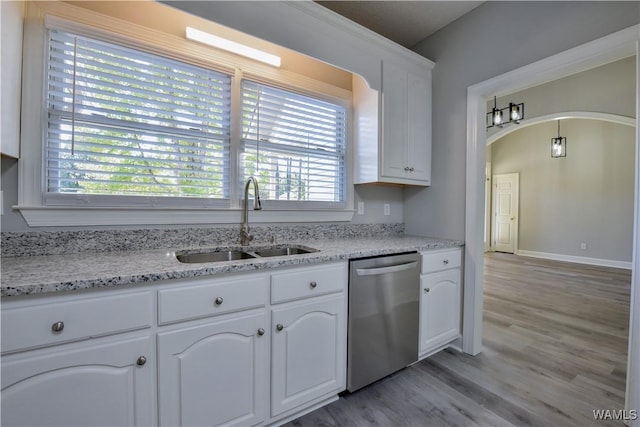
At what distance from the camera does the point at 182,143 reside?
176 cm

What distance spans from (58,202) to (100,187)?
0.19 metres

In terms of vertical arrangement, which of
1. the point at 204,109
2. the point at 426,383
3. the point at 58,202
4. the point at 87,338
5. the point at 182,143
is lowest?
the point at 426,383

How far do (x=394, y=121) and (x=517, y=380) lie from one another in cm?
206

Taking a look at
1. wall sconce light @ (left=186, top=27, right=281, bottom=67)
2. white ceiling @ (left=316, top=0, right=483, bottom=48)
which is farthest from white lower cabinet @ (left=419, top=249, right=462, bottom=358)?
white ceiling @ (left=316, top=0, right=483, bottom=48)

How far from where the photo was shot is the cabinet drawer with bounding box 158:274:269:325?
3.62ft

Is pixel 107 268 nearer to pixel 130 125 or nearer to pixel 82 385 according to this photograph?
pixel 82 385

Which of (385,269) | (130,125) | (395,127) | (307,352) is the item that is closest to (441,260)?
(385,269)

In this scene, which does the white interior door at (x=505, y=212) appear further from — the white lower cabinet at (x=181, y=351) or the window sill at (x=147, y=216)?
the white lower cabinet at (x=181, y=351)

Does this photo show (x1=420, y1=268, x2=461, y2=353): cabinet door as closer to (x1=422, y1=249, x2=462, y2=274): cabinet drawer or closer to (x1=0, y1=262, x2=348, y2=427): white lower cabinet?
(x1=422, y1=249, x2=462, y2=274): cabinet drawer

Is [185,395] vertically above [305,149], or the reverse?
[305,149]

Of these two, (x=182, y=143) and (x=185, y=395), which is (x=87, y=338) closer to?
(x=185, y=395)

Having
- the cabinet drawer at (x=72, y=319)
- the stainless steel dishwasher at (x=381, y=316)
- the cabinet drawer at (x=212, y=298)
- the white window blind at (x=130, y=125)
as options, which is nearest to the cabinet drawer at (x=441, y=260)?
the stainless steel dishwasher at (x=381, y=316)

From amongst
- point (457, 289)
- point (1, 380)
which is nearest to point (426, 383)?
point (457, 289)

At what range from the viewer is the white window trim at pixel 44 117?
136 centimetres
